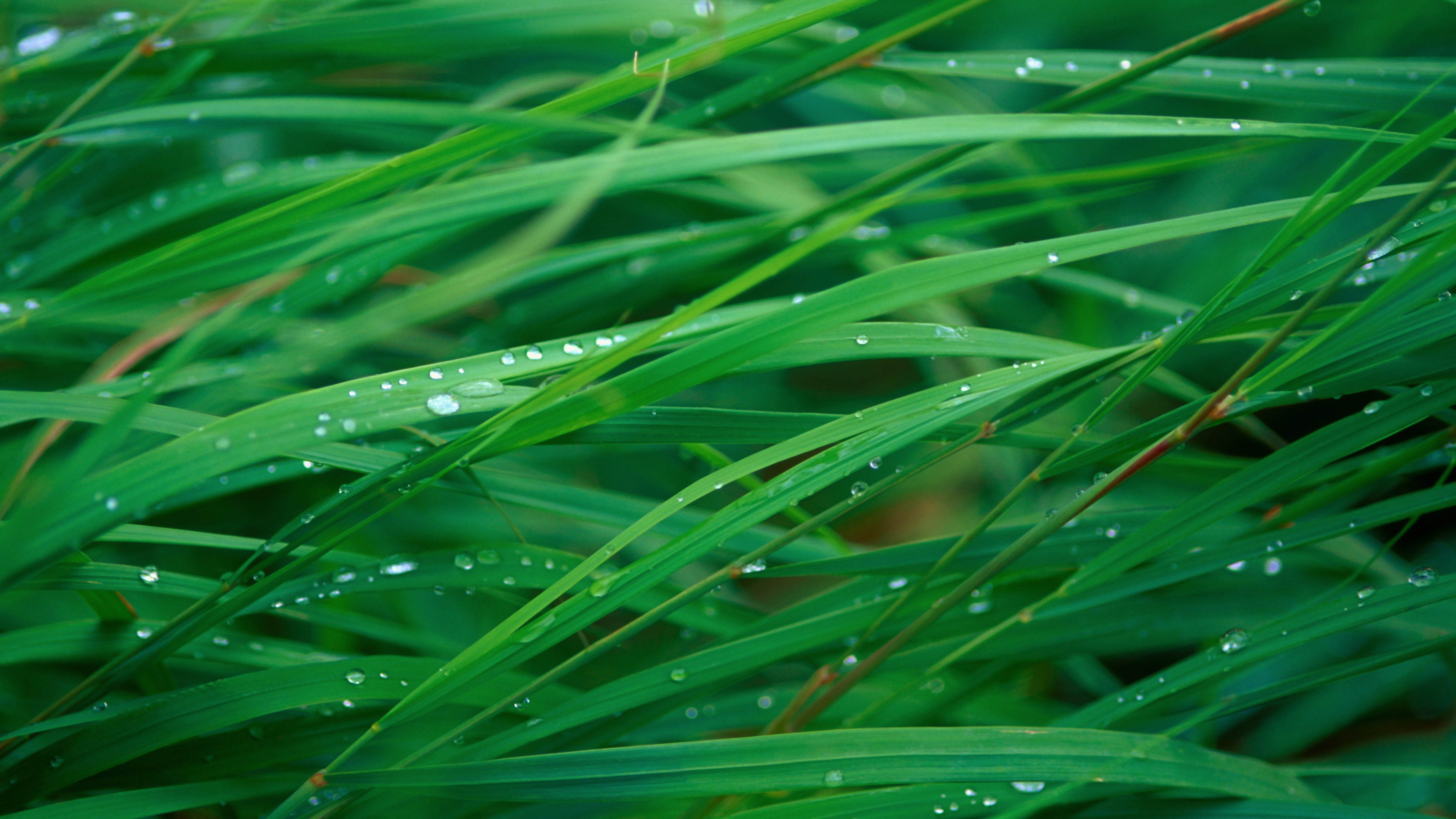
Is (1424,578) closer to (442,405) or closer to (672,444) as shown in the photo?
(672,444)

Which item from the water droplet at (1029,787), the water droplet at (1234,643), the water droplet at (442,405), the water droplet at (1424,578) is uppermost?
the water droplet at (1424,578)

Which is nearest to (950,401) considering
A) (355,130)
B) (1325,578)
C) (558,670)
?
(558,670)

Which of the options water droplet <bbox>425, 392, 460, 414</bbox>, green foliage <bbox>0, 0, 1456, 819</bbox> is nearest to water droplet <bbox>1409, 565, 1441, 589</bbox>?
green foliage <bbox>0, 0, 1456, 819</bbox>

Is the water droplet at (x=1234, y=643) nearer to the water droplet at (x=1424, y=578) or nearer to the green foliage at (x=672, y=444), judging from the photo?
the green foliage at (x=672, y=444)

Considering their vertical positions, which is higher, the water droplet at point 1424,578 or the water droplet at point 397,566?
the water droplet at point 1424,578

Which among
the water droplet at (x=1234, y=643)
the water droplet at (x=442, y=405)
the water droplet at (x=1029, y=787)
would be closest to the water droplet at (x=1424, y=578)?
the water droplet at (x=1234, y=643)

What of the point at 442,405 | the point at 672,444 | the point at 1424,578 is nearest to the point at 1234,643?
the point at 1424,578
